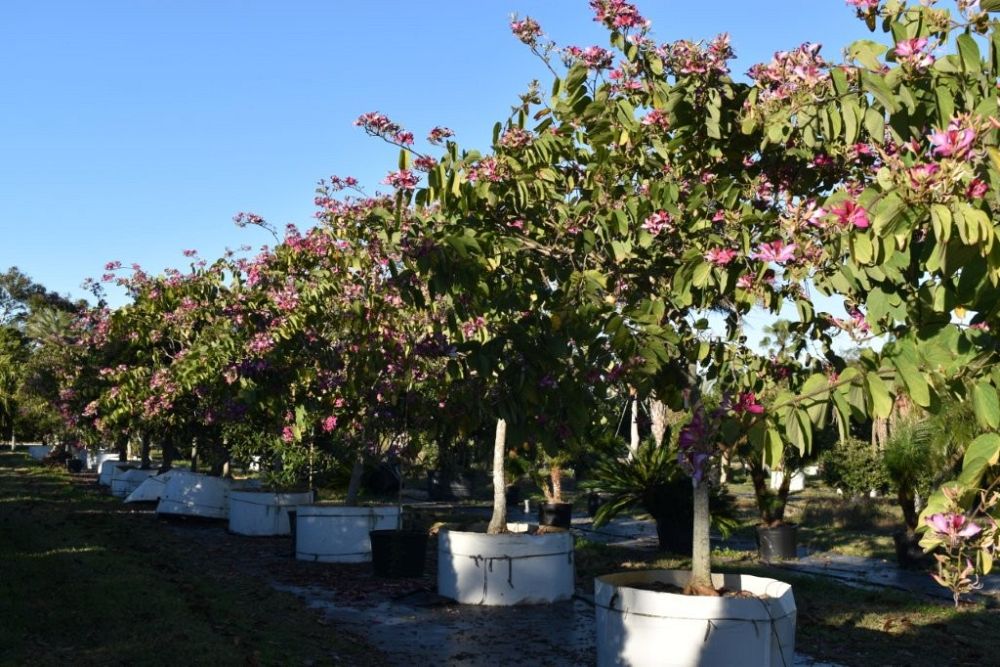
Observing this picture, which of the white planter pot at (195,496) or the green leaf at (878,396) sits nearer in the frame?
the green leaf at (878,396)

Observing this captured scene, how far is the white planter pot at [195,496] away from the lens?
20438 millimetres

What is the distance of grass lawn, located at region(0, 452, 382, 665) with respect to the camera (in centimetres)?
752

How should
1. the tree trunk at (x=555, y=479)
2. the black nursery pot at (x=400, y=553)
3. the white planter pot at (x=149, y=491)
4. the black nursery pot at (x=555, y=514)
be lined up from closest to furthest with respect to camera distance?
the black nursery pot at (x=400, y=553) → the black nursery pot at (x=555, y=514) → the tree trunk at (x=555, y=479) → the white planter pot at (x=149, y=491)

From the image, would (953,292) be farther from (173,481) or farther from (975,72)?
(173,481)

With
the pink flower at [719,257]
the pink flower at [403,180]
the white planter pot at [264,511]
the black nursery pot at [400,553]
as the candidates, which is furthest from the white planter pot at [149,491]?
the pink flower at [719,257]

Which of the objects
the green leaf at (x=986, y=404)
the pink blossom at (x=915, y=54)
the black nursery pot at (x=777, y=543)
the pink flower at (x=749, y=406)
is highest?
the pink blossom at (x=915, y=54)

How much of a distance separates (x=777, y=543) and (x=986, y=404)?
14.0 m

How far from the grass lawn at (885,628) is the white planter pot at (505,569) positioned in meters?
2.35

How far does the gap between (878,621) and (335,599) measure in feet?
20.2

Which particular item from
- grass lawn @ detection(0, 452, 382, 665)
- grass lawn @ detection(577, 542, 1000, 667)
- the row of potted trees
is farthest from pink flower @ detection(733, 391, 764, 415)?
grass lawn @ detection(577, 542, 1000, 667)

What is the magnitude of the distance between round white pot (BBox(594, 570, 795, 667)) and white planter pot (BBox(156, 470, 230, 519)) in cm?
1567

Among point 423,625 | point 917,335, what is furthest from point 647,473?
point 917,335

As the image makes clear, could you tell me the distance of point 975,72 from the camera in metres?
3.36

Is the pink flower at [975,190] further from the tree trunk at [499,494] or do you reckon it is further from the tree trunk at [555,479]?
the tree trunk at [555,479]
